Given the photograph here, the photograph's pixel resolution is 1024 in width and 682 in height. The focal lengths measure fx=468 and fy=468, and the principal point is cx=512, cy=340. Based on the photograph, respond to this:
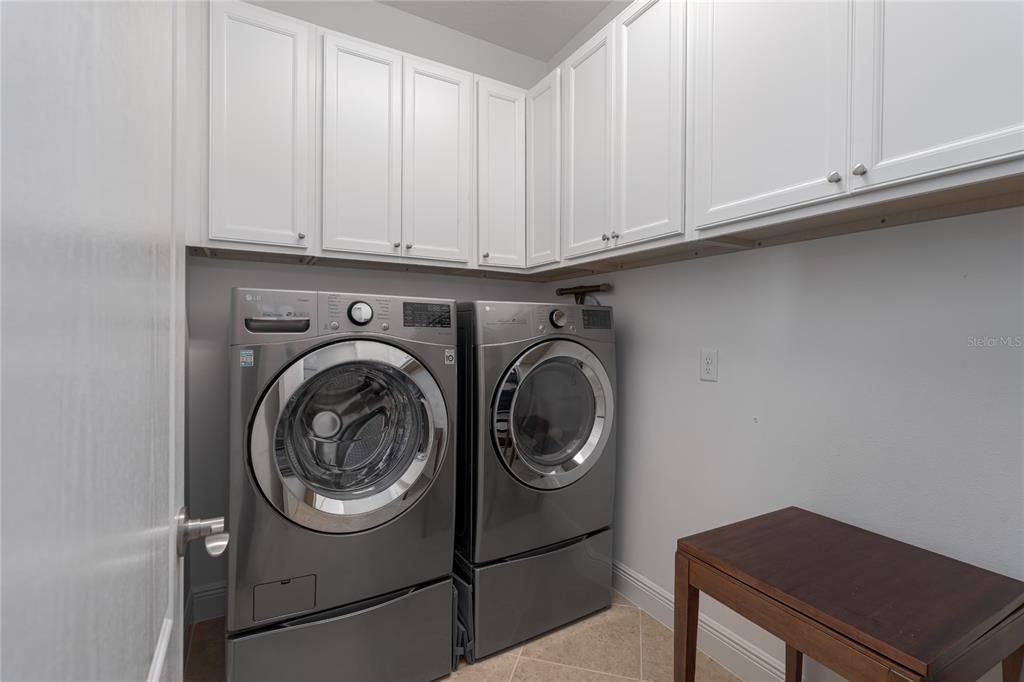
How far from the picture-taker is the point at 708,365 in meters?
1.84

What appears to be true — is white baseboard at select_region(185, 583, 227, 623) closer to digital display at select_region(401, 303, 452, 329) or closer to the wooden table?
digital display at select_region(401, 303, 452, 329)

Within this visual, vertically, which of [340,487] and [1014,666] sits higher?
[340,487]

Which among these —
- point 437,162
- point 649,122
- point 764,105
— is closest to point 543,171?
point 437,162

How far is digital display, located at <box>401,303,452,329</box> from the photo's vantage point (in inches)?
64.1

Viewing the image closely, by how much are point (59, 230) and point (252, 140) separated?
183 cm

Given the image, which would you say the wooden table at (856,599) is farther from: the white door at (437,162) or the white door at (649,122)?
the white door at (437,162)

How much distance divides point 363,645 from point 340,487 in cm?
53

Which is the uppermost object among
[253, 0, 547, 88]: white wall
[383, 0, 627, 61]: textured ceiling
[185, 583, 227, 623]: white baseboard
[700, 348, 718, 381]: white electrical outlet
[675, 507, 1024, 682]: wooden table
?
[383, 0, 627, 61]: textured ceiling

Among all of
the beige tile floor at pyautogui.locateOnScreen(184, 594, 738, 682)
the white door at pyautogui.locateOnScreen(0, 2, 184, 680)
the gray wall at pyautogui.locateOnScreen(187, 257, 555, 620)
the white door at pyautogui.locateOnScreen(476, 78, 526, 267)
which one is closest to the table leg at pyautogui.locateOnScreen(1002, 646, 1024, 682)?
the beige tile floor at pyautogui.locateOnScreen(184, 594, 738, 682)

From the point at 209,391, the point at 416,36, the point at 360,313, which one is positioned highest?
the point at 416,36

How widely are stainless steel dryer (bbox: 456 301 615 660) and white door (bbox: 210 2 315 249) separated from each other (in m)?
0.80

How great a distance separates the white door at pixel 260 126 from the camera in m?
1.68

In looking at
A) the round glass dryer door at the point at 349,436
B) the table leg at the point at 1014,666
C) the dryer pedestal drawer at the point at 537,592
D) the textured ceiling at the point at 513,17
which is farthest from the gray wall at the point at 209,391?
the table leg at the point at 1014,666

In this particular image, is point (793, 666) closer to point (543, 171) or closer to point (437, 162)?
point (543, 171)
